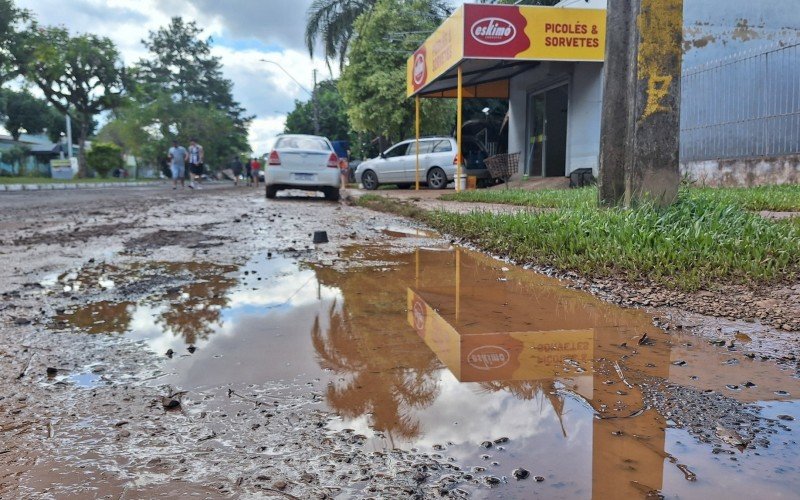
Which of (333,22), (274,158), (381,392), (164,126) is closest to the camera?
(381,392)

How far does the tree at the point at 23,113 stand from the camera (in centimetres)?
4234

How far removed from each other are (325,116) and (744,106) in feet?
121

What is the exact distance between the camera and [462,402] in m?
1.86

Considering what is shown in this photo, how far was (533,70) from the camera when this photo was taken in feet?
48.4

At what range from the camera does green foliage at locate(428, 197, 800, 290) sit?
3.42 m

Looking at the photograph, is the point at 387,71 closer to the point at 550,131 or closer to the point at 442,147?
the point at 442,147

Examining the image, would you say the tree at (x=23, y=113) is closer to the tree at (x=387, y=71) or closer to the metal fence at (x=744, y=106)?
the tree at (x=387, y=71)

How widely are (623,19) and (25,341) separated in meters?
5.42

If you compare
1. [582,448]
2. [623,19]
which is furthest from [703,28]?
[582,448]

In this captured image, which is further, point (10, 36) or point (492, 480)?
point (10, 36)

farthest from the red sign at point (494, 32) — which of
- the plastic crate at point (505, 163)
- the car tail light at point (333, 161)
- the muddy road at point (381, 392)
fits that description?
the muddy road at point (381, 392)

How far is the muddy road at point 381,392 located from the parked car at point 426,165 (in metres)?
12.5

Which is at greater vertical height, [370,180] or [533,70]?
[533,70]

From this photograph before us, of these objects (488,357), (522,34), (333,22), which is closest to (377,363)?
(488,357)
